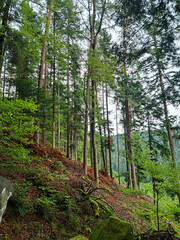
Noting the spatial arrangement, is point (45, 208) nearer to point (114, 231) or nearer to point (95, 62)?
point (114, 231)

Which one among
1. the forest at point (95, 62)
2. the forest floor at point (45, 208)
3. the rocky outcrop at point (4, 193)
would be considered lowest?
the forest floor at point (45, 208)

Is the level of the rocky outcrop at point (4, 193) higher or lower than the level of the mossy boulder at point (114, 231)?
higher

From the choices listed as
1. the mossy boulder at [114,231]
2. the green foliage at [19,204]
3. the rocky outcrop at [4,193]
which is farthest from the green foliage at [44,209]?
the mossy boulder at [114,231]

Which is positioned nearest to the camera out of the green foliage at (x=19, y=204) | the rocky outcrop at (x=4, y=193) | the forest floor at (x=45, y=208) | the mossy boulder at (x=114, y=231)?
the mossy boulder at (x=114, y=231)

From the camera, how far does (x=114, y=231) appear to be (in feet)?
9.16

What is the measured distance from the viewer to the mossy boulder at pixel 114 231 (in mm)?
2673

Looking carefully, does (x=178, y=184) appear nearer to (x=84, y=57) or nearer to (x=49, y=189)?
(x=49, y=189)

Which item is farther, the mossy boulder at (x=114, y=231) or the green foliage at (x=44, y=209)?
the green foliage at (x=44, y=209)

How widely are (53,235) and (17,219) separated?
109 cm

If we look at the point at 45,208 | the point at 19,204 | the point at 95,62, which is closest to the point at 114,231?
the point at 45,208

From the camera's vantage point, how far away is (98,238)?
9.34 feet

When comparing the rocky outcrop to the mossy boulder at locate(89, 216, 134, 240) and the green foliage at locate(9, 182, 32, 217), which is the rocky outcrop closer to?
the green foliage at locate(9, 182, 32, 217)

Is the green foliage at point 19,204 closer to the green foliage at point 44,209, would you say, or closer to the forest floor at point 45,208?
the forest floor at point 45,208

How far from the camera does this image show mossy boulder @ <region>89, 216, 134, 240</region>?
2673 mm
